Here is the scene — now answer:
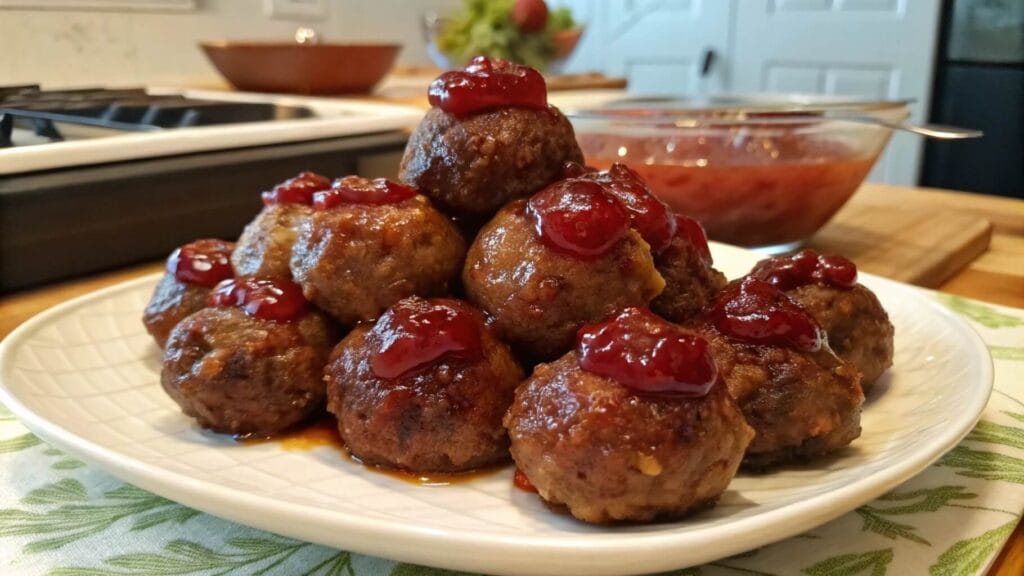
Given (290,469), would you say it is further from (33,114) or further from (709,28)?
(709,28)

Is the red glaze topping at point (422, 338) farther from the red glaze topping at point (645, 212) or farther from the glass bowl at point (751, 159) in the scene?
the glass bowl at point (751, 159)

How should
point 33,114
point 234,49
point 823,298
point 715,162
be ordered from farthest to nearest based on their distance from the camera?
point 234,49 → point 33,114 → point 715,162 → point 823,298

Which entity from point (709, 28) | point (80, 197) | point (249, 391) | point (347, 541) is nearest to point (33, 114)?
point (80, 197)

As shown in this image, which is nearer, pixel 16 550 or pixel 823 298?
pixel 16 550

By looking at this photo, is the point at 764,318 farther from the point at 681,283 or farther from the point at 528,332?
the point at 528,332

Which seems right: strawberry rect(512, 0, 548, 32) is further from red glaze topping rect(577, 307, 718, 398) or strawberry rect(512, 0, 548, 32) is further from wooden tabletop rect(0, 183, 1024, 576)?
red glaze topping rect(577, 307, 718, 398)

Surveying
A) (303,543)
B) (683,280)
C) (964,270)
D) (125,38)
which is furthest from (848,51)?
(303,543)
